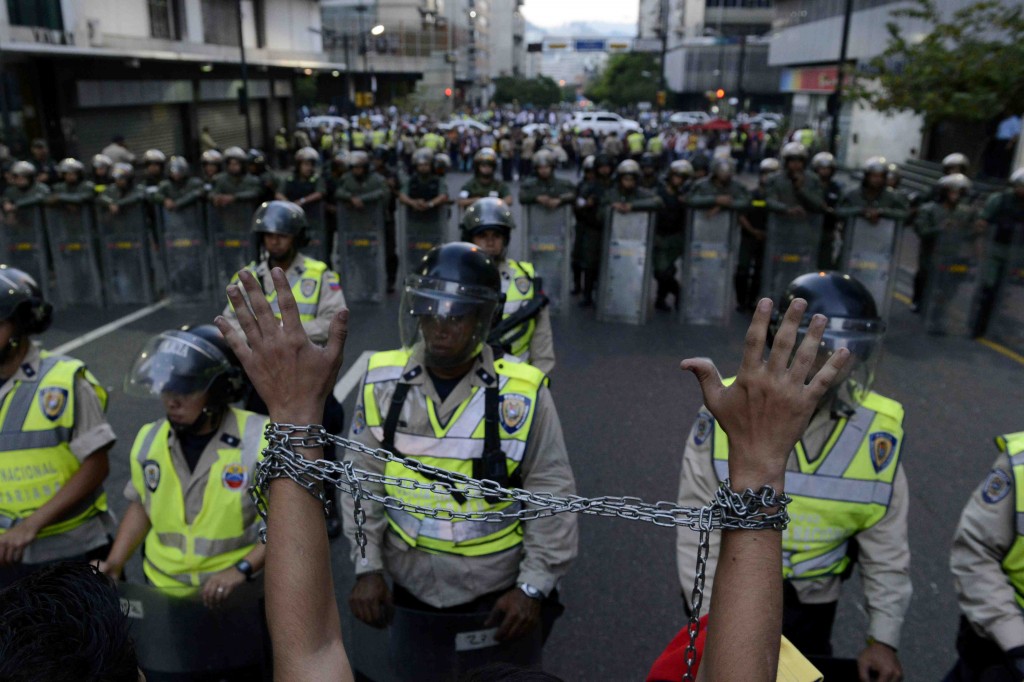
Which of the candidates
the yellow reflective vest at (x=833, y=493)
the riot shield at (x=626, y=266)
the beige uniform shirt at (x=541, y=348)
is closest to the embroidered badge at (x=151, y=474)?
the yellow reflective vest at (x=833, y=493)

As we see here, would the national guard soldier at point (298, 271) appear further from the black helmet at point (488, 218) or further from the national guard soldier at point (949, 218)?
→ the national guard soldier at point (949, 218)

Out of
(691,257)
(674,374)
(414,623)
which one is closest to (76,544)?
(414,623)

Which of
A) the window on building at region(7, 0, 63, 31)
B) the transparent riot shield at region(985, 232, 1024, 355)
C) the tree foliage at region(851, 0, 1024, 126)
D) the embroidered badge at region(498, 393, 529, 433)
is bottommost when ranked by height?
the transparent riot shield at region(985, 232, 1024, 355)

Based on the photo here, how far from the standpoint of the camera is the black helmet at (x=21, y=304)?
10.9ft

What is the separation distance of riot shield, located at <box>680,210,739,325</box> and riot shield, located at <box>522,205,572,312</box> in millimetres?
1551

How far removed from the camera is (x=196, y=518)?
→ 3.01 meters

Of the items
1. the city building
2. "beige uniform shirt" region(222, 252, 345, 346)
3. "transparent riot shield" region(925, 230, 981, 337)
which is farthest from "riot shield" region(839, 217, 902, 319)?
the city building

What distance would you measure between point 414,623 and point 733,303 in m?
9.59

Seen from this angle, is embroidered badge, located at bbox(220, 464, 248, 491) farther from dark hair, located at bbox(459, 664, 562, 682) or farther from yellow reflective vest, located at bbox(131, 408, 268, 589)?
dark hair, located at bbox(459, 664, 562, 682)

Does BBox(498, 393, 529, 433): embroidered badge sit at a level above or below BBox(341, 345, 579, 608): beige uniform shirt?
above

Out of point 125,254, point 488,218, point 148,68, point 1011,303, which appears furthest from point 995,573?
point 148,68

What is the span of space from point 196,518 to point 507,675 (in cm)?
210

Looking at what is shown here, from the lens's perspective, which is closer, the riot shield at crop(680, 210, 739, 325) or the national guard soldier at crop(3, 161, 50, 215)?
the riot shield at crop(680, 210, 739, 325)

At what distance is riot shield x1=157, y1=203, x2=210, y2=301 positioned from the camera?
10641 millimetres
